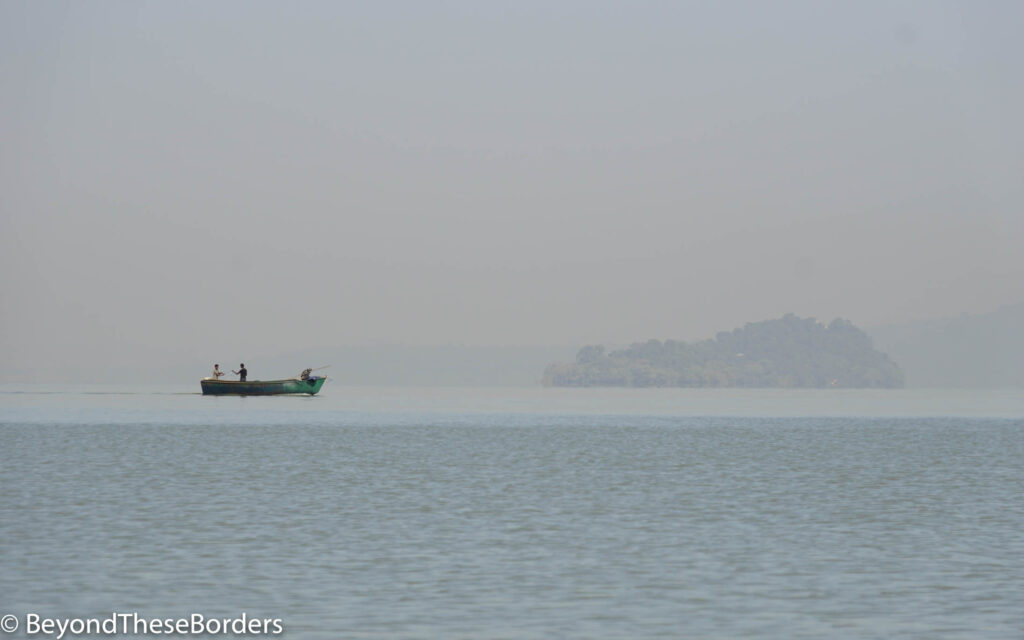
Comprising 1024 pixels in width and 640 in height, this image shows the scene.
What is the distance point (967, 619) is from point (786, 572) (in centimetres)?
507

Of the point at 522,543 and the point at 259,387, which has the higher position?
the point at 259,387

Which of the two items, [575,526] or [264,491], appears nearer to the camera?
[575,526]

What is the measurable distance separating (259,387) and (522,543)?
425ft

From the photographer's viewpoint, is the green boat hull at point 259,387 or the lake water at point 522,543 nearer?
the lake water at point 522,543

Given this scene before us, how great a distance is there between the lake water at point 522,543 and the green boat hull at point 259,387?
292 feet

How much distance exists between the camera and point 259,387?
156 meters

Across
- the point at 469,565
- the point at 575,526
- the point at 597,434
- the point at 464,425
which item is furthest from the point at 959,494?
the point at 464,425

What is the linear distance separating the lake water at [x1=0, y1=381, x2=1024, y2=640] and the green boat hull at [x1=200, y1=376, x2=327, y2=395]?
8897 centimetres

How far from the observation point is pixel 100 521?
34.2m

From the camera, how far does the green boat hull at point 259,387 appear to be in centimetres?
15438

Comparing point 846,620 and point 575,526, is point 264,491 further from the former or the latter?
point 846,620

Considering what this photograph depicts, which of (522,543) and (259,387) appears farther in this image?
(259,387)

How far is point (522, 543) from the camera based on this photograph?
30188mm

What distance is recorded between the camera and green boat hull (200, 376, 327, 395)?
154m
